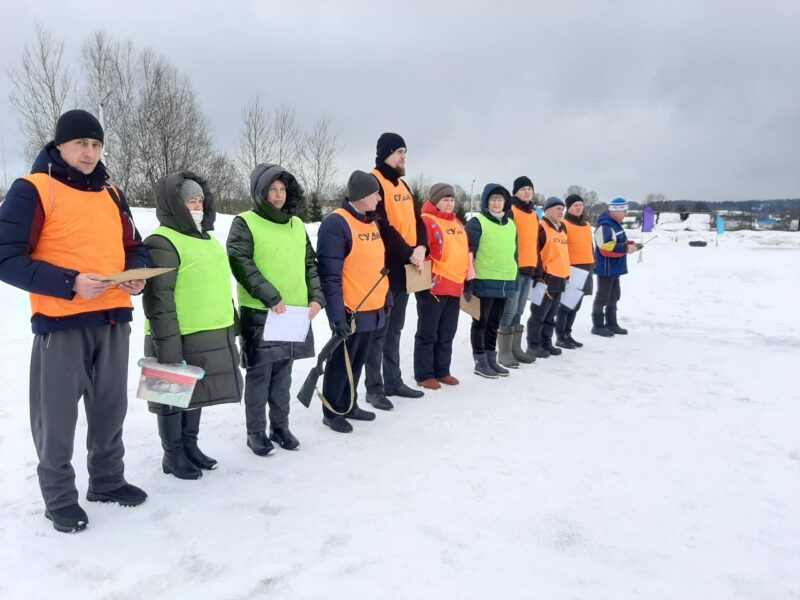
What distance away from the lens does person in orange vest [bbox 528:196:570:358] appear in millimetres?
6742

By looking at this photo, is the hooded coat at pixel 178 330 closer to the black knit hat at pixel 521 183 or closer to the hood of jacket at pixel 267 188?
the hood of jacket at pixel 267 188

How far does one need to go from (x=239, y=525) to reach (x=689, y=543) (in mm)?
2303

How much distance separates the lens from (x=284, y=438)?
388 centimetres

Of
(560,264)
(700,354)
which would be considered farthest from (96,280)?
(700,354)

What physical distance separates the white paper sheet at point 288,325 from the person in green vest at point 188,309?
25cm

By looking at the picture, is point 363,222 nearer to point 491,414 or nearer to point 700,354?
point 491,414

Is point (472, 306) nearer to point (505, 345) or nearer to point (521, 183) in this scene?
point (505, 345)

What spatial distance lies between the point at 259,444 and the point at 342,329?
3.23ft

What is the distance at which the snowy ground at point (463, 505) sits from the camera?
2.45 m

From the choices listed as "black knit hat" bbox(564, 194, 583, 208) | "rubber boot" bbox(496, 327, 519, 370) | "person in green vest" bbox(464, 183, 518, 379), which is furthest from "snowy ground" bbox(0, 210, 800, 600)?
"black knit hat" bbox(564, 194, 583, 208)

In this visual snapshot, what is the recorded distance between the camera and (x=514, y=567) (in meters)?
2.55

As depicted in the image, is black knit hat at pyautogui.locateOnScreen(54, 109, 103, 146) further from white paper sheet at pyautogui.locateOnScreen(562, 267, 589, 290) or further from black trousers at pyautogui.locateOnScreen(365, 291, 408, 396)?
white paper sheet at pyautogui.locateOnScreen(562, 267, 589, 290)

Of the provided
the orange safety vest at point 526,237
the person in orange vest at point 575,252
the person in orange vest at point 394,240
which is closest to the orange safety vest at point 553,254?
the orange safety vest at point 526,237

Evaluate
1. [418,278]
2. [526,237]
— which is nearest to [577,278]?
[526,237]
